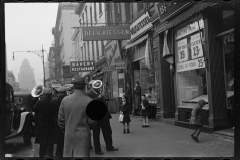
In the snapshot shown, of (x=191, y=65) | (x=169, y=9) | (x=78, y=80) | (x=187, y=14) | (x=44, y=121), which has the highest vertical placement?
(x=169, y=9)

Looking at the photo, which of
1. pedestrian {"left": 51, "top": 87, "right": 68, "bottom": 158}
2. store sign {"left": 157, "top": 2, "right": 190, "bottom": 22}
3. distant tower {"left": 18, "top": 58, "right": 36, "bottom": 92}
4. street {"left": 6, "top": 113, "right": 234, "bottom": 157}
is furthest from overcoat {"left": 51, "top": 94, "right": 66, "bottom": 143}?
store sign {"left": 157, "top": 2, "right": 190, "bottom": 22}

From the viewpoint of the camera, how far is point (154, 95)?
1236cm

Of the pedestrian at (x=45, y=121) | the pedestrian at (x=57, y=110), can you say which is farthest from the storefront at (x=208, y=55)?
the pedestrian at (x=45, y=121)

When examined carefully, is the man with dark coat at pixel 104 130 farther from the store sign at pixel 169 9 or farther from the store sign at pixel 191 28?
the store sign at pixel 169 9

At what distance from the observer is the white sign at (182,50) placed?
857cm

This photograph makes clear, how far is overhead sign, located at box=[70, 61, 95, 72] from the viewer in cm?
475

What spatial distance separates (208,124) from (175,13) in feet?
11.0

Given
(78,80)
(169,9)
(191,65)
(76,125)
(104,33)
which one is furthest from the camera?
(169,9)

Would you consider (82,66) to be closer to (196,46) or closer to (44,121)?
(44,121)

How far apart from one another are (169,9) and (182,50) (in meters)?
1.51

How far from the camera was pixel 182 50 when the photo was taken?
8.78 m

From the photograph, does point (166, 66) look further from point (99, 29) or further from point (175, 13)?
point (99, 29)

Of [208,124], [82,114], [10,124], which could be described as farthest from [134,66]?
[82,114]

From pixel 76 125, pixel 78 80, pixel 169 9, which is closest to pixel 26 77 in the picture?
pixel 78 80
